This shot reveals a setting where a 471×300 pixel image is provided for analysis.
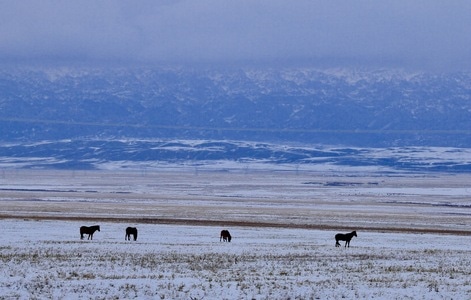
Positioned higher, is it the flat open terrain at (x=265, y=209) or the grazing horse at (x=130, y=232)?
the flat open terrain at (x=265, y=209)

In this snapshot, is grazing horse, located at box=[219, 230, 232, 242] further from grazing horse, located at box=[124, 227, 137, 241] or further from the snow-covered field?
grazing horse, located at box=[124, 227, 137, 241]

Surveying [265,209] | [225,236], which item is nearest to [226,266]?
[225,236]

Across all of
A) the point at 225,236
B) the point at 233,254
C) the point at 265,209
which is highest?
the point at 265,209

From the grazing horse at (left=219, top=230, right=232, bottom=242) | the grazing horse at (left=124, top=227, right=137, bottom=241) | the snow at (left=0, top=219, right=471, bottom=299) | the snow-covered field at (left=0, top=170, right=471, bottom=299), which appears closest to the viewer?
the snow at (left=0, top=219, right=471, bottom=299)

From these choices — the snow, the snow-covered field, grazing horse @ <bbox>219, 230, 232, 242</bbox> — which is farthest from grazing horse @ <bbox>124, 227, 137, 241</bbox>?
grazing horse @ <bbox>219, 230, 232, 242</bbox>

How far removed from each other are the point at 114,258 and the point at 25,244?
6731 millimetres

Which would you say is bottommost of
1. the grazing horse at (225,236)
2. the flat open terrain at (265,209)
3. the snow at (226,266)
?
the snow at (226,266)

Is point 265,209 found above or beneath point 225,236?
above

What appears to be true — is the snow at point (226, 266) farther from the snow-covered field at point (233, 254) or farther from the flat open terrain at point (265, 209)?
the flat open terrain at point (265, 209)

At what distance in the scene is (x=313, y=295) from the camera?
75.4ft

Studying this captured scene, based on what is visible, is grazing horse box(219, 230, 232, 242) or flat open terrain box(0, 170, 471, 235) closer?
grazing horse box(219, 230, 232, 242)

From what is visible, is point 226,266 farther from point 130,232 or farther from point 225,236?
point 225,236

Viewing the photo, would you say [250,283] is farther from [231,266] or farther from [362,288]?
[231,266]

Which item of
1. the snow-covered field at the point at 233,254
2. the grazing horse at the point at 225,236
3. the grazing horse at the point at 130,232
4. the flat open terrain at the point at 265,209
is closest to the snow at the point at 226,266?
the snow-covered field at the point at 233,254
